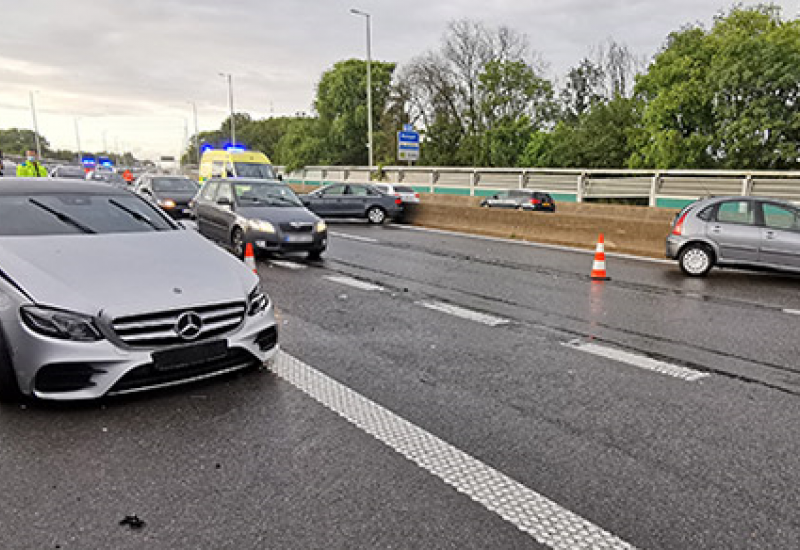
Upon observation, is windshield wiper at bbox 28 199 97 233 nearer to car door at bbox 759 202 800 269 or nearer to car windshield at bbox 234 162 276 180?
car door at bbox 759 202 800 269

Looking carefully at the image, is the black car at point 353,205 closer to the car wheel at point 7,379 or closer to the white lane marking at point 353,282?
the white lane marking at point 353,282

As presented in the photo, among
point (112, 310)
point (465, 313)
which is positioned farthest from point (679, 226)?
point (112, 310)

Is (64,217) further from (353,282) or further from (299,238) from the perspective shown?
(299,238)

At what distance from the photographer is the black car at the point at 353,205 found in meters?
21.6

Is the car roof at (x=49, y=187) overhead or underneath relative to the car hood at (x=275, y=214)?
overhead

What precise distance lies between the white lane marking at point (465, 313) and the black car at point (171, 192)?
41.8 feet

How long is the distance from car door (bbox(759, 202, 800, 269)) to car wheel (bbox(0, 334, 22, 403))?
35.1 feet

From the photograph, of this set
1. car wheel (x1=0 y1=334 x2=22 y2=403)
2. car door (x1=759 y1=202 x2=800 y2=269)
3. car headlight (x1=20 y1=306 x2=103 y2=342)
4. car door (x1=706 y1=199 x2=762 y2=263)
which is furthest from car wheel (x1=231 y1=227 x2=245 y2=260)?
car door (x1=759 y1=202 x2=800 y2=269)

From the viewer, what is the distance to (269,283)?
9.35 m

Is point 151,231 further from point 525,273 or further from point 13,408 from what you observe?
point 525,273

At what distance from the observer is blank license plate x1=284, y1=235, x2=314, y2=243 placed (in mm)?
11352

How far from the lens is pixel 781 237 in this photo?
1020 cm

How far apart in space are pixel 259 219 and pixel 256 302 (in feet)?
22.9

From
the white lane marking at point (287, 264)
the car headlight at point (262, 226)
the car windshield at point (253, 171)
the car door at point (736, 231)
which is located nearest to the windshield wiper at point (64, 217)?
the white lane marking at point (287, 264)
